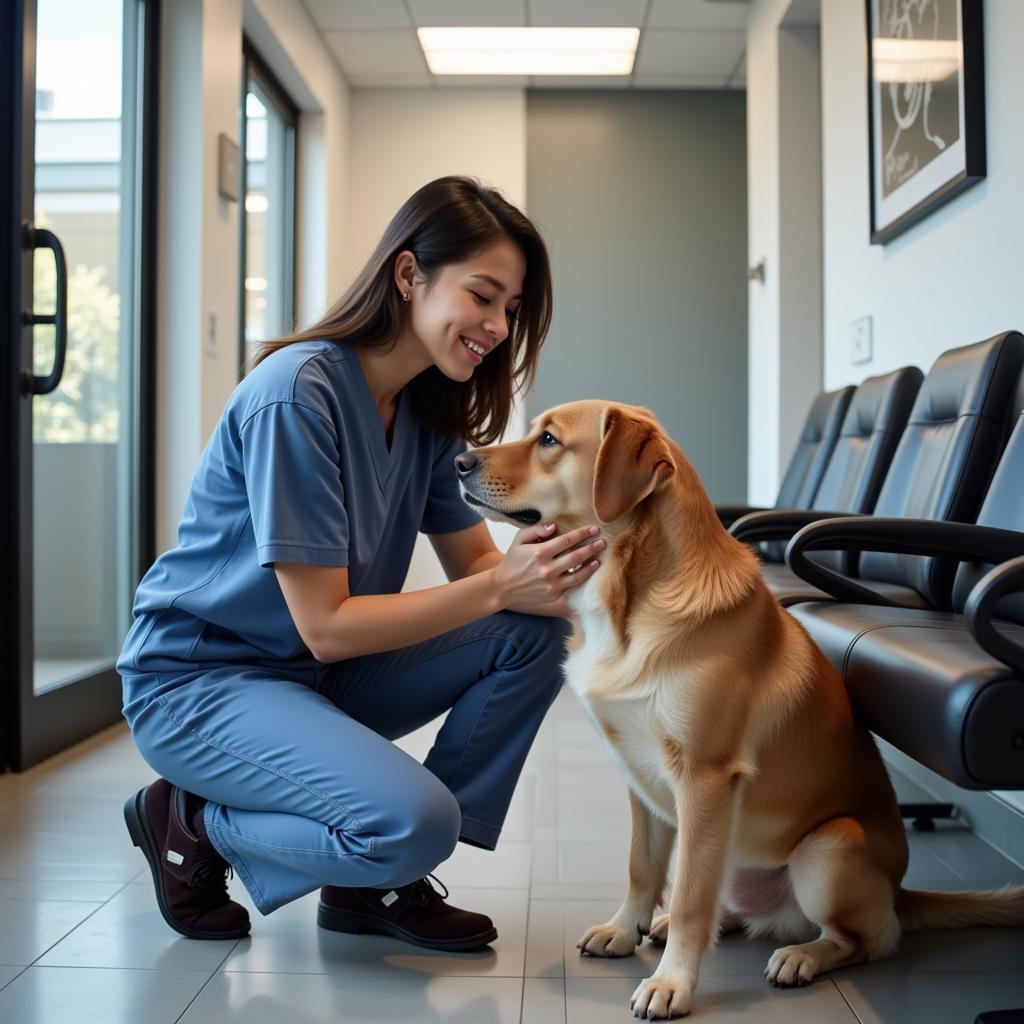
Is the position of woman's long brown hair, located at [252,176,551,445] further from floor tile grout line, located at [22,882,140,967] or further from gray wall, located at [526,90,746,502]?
gray wall, located at [526,90,746,502]

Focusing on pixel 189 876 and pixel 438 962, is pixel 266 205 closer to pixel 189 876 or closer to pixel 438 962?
pixel 189 876

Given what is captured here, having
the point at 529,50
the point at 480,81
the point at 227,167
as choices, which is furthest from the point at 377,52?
the point at 227,167

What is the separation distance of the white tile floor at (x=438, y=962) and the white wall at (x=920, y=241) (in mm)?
1258

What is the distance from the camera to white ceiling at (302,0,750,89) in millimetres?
4969

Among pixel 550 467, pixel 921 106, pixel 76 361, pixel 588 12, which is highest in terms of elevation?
pixel 588 12

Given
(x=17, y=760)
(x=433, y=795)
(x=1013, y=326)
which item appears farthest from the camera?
(x=17, y=760)

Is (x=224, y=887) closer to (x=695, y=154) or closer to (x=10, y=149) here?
(x=10, y=149)

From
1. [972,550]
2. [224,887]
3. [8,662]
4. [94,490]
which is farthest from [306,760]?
[94,490]

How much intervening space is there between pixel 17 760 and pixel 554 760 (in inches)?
52.3

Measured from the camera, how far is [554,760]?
291 centimetres

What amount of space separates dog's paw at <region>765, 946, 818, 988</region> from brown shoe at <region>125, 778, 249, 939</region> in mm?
771

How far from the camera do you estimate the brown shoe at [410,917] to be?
5.29 ft

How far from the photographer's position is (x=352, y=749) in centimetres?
148

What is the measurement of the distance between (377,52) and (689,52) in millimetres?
1549
